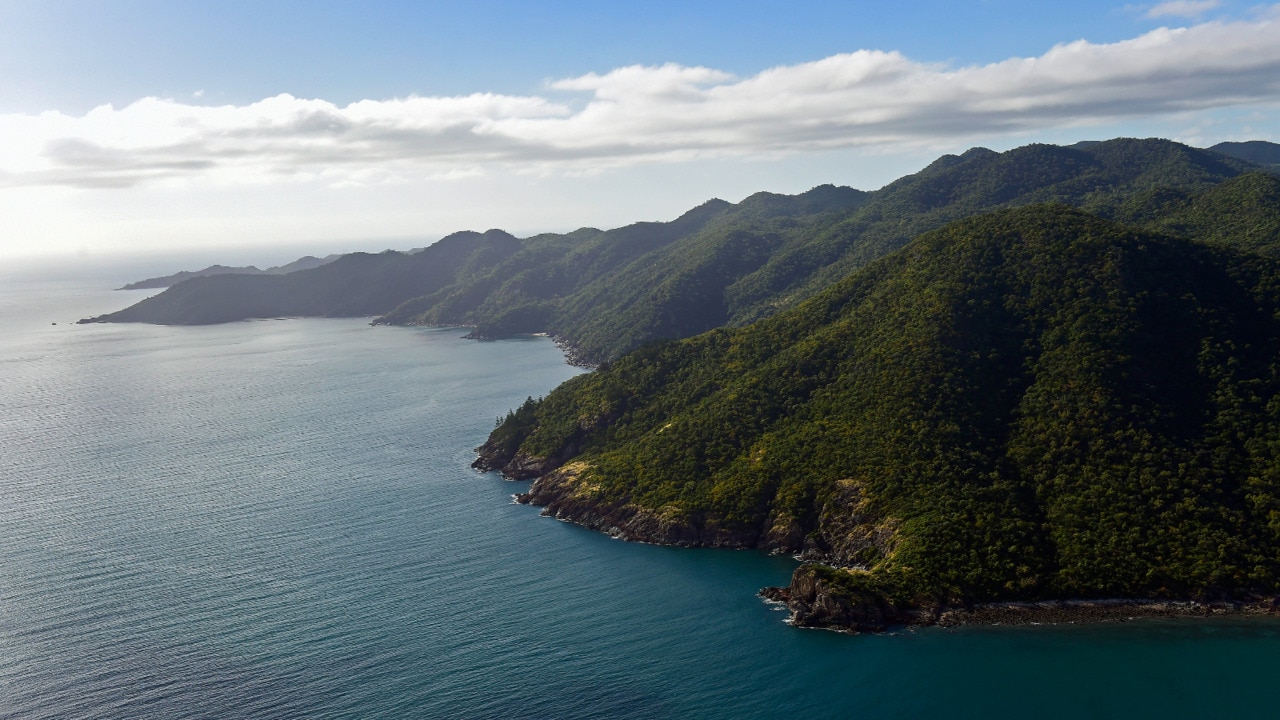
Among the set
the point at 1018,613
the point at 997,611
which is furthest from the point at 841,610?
the point at 1018,613

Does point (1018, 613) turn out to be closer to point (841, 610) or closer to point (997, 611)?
point (997, 611)

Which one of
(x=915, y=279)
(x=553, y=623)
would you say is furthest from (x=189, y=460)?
(x=915, y=279)

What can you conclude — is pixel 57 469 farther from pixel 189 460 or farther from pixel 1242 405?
pixel 1242 405

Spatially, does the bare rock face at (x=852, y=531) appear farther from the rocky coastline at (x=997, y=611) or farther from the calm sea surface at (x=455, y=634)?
the rocky coastline at (x=997, y=611)

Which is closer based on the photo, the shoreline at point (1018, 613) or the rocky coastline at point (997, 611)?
the shoreline at point (1018, 613)

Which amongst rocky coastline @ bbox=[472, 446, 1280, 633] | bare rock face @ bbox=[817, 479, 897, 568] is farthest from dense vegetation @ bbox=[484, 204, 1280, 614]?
rocky coastline @ bbox=[472, 446, 1280, 633]

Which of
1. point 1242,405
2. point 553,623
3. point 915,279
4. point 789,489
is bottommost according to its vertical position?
point 553,623

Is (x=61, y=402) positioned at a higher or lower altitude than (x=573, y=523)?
higher

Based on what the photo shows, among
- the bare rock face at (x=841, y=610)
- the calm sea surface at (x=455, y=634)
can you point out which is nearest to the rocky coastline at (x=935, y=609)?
the bare rock face at (x=841, y=610)
